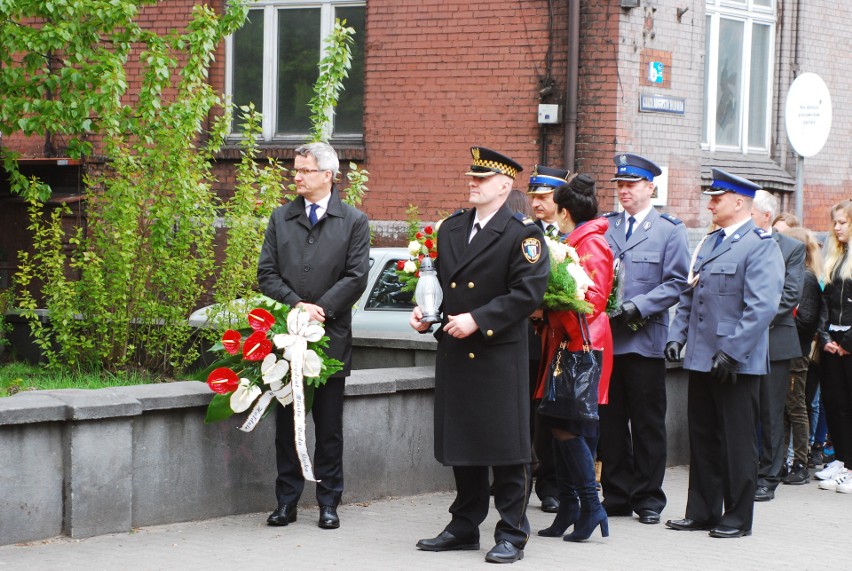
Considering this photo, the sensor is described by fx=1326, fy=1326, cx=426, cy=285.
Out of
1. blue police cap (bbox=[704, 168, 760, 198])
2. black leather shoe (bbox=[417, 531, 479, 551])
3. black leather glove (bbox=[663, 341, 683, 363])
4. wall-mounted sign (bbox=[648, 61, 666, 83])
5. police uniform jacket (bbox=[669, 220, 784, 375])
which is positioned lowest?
black leather shoe (bbox=[417, 531, 479, 551])

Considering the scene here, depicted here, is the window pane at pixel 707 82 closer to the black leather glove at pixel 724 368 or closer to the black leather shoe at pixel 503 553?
the black leather glove at pixel 724 368

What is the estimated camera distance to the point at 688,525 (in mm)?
7660

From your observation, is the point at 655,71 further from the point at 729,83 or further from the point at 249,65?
the point at 249,65

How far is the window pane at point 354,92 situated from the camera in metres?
15.0

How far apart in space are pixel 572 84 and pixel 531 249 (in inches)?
286

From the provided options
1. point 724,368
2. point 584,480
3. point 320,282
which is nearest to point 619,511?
point 584,480

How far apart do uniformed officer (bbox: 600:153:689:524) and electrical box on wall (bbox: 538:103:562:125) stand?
18.1 feet

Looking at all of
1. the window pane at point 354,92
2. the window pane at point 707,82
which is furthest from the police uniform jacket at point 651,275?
the window pane at point 707,82

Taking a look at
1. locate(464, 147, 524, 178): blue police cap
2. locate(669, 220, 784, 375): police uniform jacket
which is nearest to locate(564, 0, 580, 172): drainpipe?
locate(669, 220, 784, 375): police uniform jacket

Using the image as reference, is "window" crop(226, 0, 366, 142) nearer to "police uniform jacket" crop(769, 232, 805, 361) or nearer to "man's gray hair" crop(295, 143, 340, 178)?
"police uniform jacket" crop(769, 232, 805, 361)

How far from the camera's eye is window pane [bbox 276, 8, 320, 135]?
615 inches

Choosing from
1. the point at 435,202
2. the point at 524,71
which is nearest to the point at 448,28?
the point at 524,71

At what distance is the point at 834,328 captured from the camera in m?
9.55

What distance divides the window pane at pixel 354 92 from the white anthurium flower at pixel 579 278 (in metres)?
8.22
